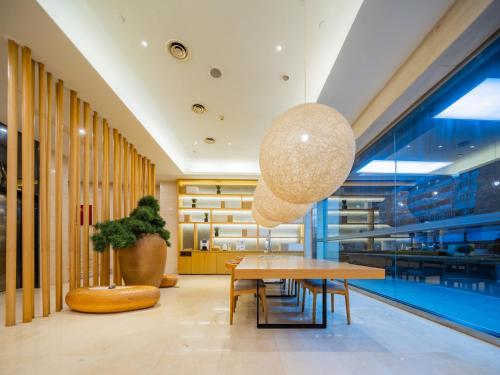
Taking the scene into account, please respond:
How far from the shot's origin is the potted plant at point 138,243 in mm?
5234

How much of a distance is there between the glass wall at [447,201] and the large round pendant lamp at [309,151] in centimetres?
176

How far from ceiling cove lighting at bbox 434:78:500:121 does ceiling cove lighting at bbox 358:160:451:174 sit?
2.23ft

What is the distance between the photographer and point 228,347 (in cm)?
292

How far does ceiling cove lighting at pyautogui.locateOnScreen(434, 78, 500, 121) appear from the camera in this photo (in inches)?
134

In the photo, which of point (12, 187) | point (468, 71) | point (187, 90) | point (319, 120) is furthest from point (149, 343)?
point (468, 71)

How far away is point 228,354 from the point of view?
8.98ft

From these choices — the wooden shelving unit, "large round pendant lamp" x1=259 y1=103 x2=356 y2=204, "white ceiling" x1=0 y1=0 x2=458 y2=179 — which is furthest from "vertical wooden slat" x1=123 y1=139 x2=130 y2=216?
"large round pendant lamp" x1=259 y1=103 x2=356 y2=204

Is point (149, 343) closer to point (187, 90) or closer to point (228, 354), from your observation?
point (228, 354)

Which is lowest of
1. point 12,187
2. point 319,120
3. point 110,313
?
point 110,313

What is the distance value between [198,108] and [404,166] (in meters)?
3.91

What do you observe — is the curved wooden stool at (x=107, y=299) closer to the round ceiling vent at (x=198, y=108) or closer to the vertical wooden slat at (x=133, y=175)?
the vertical wooden slat at (x=133, y=175)

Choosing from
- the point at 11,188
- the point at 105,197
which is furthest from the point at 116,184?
the point at 11,188

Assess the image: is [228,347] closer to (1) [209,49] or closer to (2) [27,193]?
(2) [27,193]

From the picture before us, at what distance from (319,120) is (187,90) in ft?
11.7
